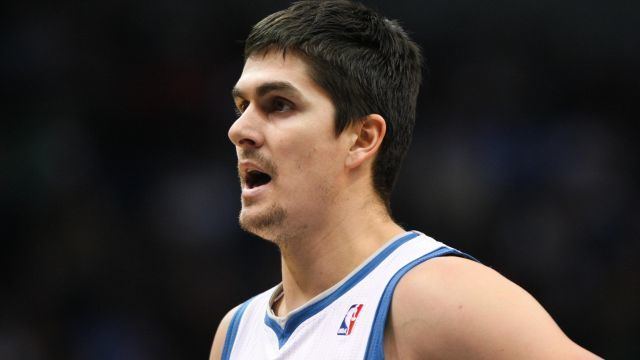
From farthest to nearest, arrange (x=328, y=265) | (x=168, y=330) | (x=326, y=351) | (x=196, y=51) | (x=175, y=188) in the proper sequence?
(x=196, y=51)
(x=175, y=188)
(x=168, y=330)
(x=328, y=265)
(x=326, y=351)

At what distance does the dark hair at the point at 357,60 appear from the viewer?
3201 mm

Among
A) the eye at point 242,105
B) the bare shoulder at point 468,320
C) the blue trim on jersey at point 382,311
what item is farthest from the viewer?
the eye at point 242,105

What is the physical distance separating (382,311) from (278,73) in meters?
0.96

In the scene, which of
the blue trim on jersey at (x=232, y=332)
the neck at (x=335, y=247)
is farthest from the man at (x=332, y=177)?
the blue trim on jersey at (x=232, y=332)

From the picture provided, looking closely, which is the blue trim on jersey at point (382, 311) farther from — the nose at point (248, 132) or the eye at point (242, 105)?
the eye at point (242, 105)

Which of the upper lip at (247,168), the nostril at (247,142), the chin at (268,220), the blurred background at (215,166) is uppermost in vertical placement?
the nostril at (247,142)

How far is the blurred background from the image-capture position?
291 inches

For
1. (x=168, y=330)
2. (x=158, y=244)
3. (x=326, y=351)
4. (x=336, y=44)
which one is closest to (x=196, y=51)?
(x=158, y=244)

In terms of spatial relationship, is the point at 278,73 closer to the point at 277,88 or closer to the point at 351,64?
the point at 277,88

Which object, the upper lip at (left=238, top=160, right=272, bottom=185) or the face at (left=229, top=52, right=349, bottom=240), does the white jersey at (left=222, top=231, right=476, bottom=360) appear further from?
the upper lip at (left=238, top=160, right=272, bottom=185)

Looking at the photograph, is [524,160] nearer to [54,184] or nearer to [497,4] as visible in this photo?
[497,4]

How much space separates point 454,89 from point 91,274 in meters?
3.73

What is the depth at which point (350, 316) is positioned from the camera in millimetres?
2980

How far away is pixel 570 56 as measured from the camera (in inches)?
321
